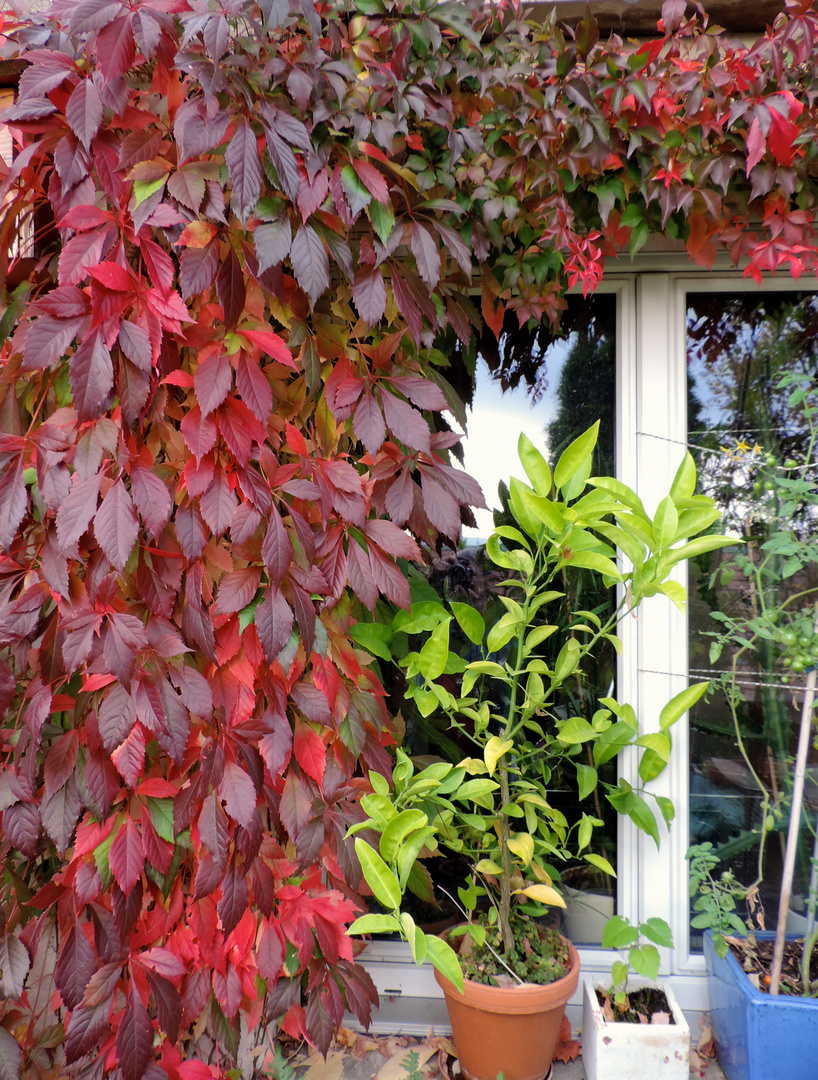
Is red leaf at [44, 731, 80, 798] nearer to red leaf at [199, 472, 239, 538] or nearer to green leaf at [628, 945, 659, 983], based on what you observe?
red leaf at [199, 472, 239, 538]

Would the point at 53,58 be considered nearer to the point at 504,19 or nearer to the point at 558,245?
the point at 504,19

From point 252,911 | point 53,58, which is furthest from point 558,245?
point 252,911

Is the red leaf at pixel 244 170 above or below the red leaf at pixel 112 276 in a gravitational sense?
above

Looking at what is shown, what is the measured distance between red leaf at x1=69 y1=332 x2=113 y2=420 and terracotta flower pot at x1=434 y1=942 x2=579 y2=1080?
129 centimetres

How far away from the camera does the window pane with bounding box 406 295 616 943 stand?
5.46ft

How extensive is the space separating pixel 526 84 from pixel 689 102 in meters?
0.30

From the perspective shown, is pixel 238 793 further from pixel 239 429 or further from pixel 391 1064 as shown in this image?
pixel 391 1064

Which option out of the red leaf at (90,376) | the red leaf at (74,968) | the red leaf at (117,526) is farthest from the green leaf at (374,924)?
the red leaf at (90,376)

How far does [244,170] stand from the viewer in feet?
3.27

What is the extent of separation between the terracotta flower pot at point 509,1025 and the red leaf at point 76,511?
44.7 inches

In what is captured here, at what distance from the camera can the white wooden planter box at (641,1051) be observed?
134 cm

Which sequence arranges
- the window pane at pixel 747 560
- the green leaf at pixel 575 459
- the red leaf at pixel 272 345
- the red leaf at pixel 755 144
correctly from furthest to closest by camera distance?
the window pane at pixel 747 560
the green leaf at pixel 575 459
the red leaf at pixel 755 144
the red leaf at pixel 272 345

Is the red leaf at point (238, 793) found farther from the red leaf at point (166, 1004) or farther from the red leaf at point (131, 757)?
the red leaf at point (166, 1004)

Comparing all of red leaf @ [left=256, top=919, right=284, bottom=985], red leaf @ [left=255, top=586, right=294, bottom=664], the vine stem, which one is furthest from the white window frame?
red leaf @ [left=255, top=586, right=294, bottom=664]
